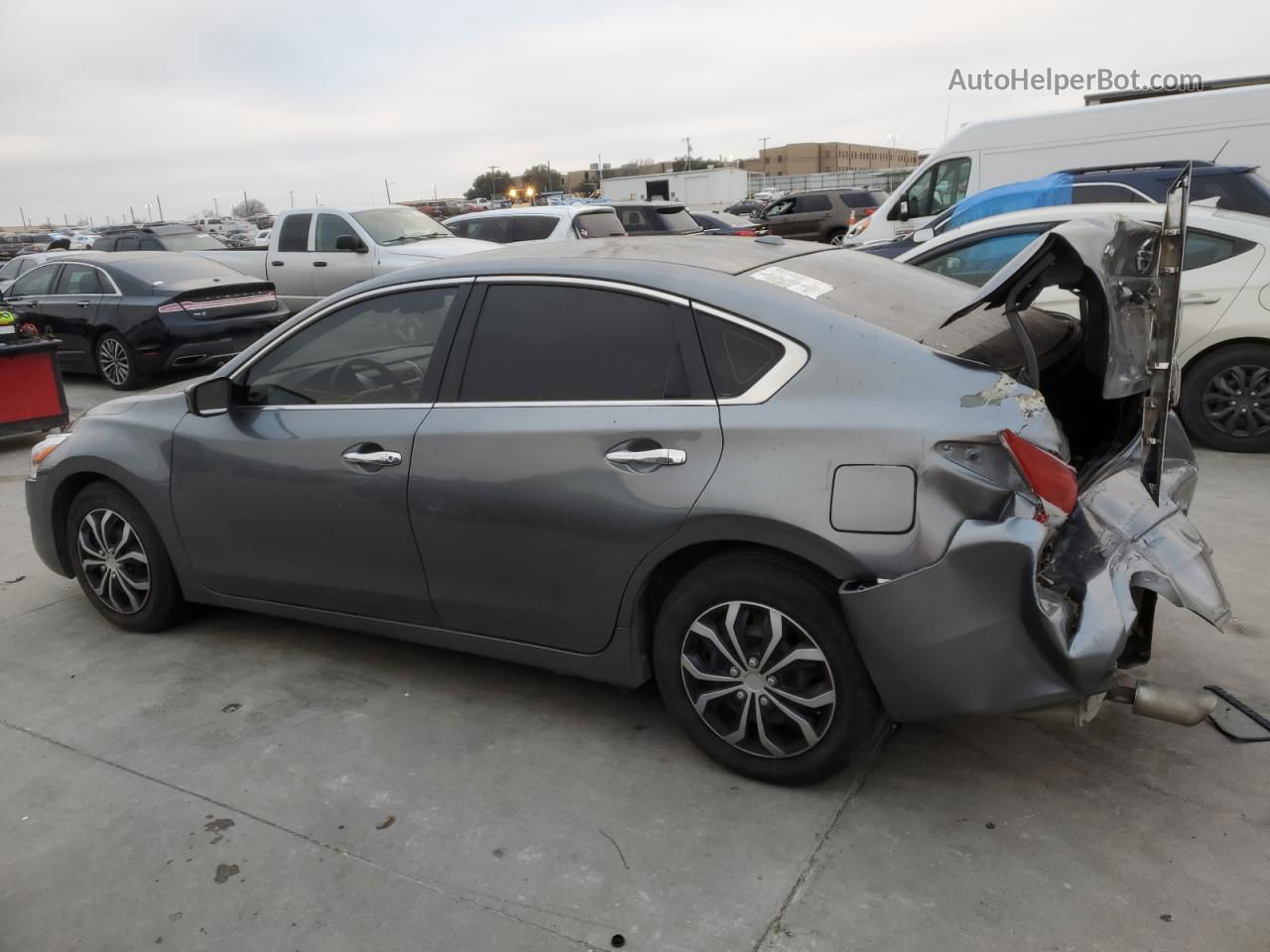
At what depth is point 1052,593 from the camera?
2746mm

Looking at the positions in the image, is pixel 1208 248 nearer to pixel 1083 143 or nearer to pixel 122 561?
pixel 1083 143

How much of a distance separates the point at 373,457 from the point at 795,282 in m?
1.58

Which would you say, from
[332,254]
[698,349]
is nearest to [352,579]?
[698,349]

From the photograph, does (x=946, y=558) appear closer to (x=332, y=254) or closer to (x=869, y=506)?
(x=869, y=506)

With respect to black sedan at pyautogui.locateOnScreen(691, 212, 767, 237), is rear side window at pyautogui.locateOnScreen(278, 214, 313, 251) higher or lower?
higher

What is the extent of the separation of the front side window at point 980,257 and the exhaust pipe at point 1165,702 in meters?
4.57

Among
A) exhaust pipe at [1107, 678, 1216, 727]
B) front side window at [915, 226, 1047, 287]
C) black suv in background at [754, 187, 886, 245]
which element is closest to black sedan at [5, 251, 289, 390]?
front side window at [915, 226, 1047, 287]

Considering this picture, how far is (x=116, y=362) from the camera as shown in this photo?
11273mm

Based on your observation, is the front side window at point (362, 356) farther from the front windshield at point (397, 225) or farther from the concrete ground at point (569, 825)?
the front windshield at point (397, 225)

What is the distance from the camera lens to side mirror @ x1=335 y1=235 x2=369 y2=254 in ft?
41.2

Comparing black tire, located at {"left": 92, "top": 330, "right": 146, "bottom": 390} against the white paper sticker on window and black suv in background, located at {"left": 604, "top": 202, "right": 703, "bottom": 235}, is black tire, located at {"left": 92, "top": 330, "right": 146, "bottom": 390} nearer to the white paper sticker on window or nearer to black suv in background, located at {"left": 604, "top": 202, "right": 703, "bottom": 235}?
black suv in background, located at {"left": 604, "top": 202, "right": 703, "bottom": 235}

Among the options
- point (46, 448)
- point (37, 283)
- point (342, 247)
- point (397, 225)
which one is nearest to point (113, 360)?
point (37, 283)

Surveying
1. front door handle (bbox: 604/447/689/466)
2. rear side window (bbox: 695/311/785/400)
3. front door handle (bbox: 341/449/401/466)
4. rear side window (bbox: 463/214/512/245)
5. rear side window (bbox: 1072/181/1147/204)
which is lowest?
front door handle (bbox: 341/449/401/466)

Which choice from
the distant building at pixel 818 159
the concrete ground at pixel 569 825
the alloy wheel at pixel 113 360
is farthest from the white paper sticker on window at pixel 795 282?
the distant building at pixel 818 159
